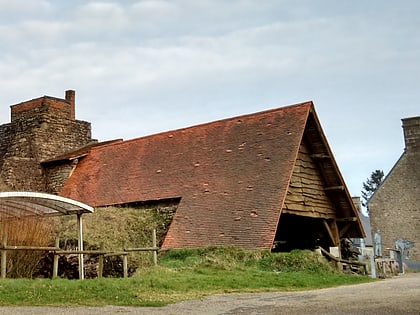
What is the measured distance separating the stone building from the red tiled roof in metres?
14.4

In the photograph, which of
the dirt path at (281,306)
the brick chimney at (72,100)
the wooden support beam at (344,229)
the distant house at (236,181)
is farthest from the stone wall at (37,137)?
the dirt path at (281,306)

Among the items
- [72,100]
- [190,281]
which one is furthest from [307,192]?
[72,100]

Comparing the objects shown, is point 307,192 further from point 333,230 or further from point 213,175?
point 213,175

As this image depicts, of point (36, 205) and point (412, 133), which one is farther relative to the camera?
point (412, 133)

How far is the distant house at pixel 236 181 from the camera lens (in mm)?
16688

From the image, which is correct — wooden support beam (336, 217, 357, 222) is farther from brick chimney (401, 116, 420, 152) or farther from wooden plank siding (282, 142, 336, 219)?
brick chimney (401, 116, 420, 152)

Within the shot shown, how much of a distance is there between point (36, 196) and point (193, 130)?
Result: 32.7 feet

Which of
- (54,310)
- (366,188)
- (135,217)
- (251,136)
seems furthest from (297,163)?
(366,188)

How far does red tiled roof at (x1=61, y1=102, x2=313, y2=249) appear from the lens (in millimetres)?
16484

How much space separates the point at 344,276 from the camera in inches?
608

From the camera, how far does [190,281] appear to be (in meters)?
12.0

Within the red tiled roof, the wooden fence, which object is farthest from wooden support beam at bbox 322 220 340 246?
the wooden fence

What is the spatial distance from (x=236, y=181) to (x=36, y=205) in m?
6.39

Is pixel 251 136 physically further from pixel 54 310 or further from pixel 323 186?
pixel 54 310
